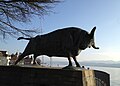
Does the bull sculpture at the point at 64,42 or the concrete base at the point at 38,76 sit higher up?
the bull sculpture at the point at 64,42

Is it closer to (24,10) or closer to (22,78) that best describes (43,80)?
(22,78)

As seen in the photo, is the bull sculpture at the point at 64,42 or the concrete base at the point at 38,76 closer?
the concrete base at the point at 38,76

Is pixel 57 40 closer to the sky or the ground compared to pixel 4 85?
closer to the sky

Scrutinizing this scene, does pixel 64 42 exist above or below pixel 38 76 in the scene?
above

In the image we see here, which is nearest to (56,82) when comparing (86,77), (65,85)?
(65,85)

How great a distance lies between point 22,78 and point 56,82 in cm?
143

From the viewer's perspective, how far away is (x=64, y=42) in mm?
9266

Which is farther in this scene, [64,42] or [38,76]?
[64,42]

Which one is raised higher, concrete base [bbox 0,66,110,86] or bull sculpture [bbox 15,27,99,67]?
bull sculpture [bbox 15,27,99,67]

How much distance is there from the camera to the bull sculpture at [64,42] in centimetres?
920

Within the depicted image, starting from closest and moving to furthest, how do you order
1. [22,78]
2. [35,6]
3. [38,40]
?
[22,78]
[38,40]
[35,6]

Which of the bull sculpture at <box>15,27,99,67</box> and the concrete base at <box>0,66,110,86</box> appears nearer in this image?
the concrete base at <box>0,66,110,86</box>

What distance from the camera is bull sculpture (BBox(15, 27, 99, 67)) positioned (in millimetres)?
9195

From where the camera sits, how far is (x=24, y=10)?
10.6 m
